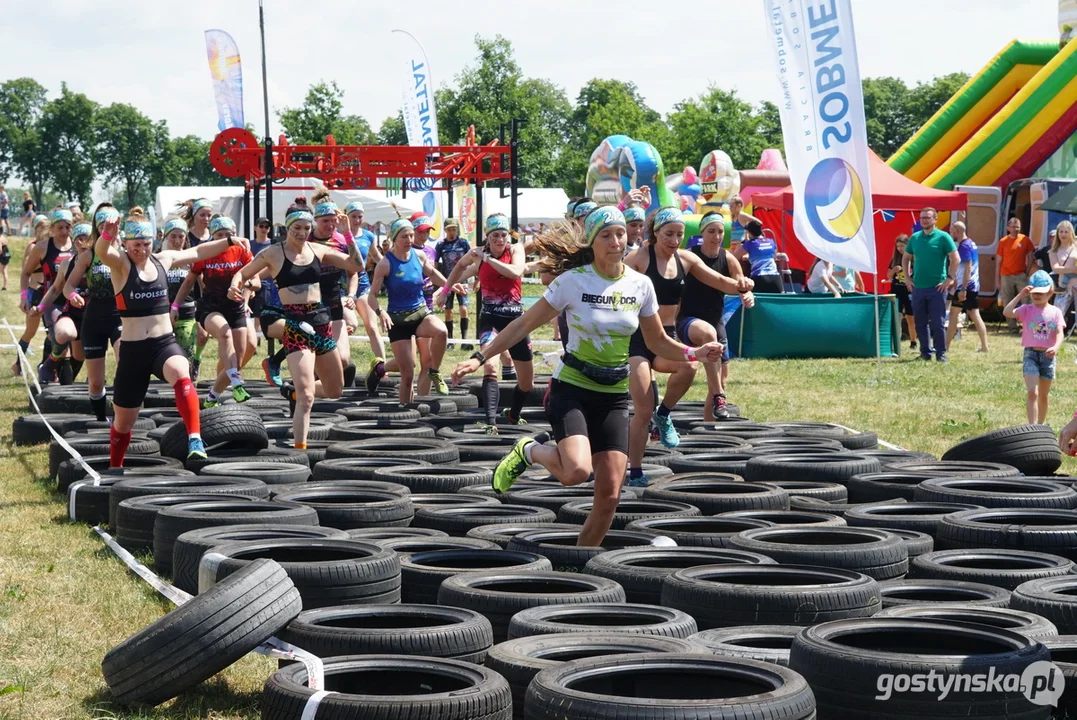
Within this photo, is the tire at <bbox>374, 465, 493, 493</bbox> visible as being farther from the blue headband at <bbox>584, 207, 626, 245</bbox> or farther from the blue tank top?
the blue tank top

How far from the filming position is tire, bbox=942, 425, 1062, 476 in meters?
9.93

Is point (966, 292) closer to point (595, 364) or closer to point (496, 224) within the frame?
point (496, 224)

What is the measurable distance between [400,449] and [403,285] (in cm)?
306

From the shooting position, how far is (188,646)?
4.82 metres

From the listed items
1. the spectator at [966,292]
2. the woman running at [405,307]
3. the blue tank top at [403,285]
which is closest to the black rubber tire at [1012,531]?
the woman running at [405,307]

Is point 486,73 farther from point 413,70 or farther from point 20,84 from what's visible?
point 20,84

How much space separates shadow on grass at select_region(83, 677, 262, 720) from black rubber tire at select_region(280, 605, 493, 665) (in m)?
0.30

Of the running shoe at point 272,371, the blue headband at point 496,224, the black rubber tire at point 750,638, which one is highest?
the blue headband at point 496,224

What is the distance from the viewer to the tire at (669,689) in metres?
4.08

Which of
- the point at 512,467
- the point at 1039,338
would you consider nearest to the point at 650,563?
the point at 512,467

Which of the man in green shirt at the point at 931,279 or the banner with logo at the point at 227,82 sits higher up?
the banner with logo at the point at 227,82

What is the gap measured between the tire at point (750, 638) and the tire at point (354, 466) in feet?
15.2

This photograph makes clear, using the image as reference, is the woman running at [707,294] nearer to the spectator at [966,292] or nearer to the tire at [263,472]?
the tire at [263,472]

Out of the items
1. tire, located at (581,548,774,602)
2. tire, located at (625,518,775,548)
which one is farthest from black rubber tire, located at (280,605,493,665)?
tire, located at (625,518,775,548)
